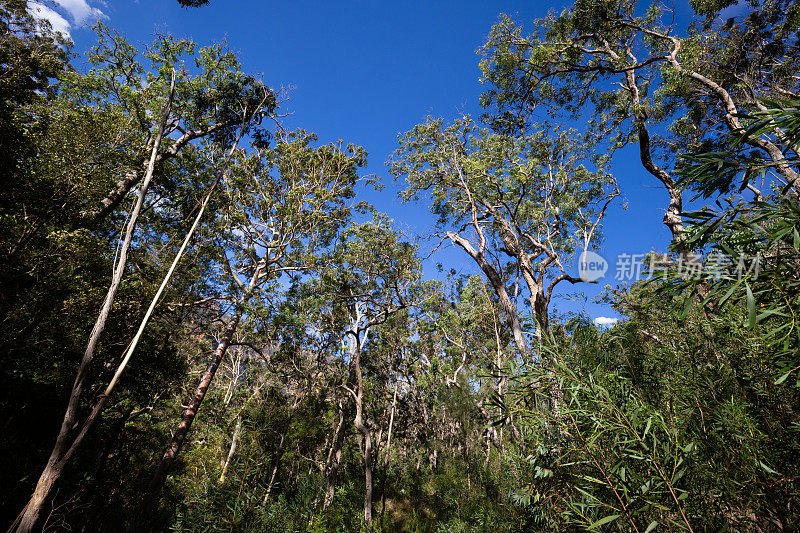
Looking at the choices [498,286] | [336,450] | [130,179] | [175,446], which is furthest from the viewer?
[336,450]

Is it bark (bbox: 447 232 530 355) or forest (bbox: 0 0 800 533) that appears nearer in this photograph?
forest (bbox: 0 0 800 533)

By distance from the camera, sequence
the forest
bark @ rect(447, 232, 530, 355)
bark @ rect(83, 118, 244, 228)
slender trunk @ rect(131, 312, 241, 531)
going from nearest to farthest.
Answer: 1. the forest
2. bark @ rect(447, 232, 530, 355)
3. slender trunk @ rect(131, 312, 241, 531)
4. bark @ rect(83, 118, 244, 228)

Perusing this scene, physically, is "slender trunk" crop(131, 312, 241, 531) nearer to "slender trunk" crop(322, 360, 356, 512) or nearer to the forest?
the forest

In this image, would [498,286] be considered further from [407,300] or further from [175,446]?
[175,446]

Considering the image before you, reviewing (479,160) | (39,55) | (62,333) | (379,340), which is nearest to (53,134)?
(62,333)

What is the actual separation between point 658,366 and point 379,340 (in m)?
13.6

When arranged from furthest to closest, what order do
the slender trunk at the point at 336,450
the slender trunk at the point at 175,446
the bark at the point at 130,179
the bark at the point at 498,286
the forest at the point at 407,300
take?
the slender trunk at the point at 336,450, the bark at the point at 130,179, the slender trunk at the point at 175,446, the bark at the point at 498,286, the forest at the point at 407,300

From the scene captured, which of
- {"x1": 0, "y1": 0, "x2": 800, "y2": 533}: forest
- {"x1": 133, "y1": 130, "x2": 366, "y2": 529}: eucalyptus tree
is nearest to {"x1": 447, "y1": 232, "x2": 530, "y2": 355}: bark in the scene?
{"x1": 0, "y1": 0, "x2": 800, "y2": 533}: forest

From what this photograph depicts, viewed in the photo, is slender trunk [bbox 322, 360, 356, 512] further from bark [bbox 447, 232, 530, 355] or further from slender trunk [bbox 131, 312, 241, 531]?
bark [bbox 447, 232, 530, 355]

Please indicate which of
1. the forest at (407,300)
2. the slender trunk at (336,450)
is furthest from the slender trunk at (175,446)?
the slender trunk at (336,450)

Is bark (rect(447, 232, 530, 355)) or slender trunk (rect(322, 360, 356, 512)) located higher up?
bark (rect(447, 232, 530, 355))

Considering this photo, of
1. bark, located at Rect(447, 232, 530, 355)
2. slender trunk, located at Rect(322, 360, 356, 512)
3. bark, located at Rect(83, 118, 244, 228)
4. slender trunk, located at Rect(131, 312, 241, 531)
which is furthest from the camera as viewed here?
slender trunk, located at Rect(322, 360, 356, 512)

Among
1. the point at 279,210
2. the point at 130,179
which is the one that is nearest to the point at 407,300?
the point at 279,210

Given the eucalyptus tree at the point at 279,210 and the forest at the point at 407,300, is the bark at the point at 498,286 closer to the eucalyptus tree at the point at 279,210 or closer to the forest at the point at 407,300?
the forest at the point at 407,300
